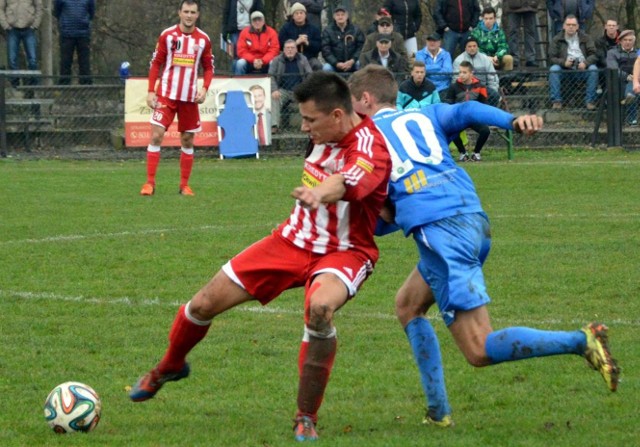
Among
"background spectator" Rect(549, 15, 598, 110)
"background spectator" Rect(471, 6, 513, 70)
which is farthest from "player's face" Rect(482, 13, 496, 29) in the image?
"background spectator" Rect(549, 15, 598, 110)

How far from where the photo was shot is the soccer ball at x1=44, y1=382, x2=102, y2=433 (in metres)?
5.30

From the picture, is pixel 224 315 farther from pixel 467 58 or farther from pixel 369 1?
pixel 369 1

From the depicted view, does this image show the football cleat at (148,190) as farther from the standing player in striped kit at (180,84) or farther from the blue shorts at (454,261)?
the blue shorts at (454,261)

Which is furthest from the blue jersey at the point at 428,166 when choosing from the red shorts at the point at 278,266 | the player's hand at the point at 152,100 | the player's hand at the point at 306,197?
the player's hand at the point at 152,100

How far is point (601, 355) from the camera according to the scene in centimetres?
475

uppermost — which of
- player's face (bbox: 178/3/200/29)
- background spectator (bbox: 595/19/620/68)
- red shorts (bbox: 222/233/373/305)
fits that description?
background spectator (bbox: 595/19/620/68)

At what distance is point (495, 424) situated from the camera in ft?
17.9

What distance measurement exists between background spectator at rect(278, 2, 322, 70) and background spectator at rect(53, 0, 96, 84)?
3704 millimetres

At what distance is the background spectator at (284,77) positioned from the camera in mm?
20609

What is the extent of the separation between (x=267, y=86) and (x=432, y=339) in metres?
15.3

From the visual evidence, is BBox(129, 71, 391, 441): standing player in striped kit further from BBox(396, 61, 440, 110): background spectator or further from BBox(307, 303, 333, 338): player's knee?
BBox(396, 61, 440, 110): background spectator

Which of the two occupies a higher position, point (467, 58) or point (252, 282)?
point (467, 58)

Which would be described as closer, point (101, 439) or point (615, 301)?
point (101, 439)

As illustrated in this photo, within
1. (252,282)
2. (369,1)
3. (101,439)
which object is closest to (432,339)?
(252,282)
